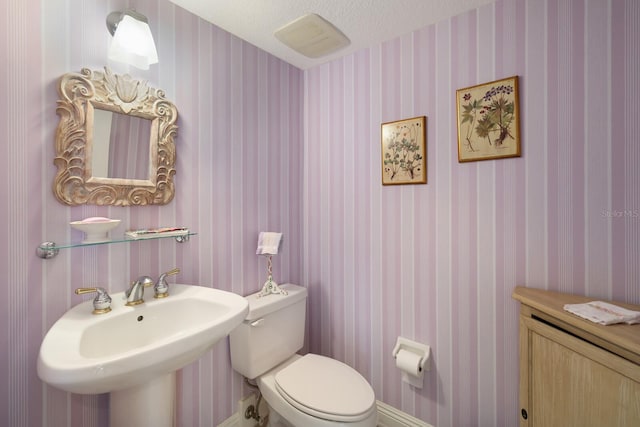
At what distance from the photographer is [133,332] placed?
1.07 meters

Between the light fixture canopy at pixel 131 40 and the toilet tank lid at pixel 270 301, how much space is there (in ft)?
3.94

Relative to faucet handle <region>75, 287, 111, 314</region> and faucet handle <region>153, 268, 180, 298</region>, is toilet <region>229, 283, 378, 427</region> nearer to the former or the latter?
faucet handle <region>153, 268, 180, 298</region>

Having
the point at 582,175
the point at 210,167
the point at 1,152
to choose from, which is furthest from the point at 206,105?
the point at 582,175

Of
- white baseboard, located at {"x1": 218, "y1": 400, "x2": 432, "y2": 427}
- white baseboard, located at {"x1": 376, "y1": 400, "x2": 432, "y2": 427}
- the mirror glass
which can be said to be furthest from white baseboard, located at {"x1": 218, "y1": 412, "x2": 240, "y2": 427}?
the mirror glass

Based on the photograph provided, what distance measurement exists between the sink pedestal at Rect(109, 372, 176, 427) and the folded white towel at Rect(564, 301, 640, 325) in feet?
4.80

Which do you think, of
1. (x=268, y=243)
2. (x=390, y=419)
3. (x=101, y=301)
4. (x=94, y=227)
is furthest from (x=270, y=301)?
(x=390, y=419)

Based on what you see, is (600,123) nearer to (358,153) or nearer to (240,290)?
(358,153)

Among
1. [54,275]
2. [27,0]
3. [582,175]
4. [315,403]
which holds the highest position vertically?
[27,0]

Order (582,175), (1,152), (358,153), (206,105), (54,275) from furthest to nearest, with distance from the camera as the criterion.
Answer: (358,153) < (206,105) < (582,175) < (54,275) < (1,152)

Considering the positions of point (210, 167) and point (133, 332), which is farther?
point (210, 167)

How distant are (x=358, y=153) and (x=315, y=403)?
1.35 metres

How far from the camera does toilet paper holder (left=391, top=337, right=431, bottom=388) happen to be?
4.62 ft

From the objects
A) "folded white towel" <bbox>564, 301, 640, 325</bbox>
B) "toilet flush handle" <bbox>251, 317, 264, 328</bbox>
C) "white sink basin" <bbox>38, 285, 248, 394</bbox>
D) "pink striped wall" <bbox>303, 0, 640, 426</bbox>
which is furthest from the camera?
"toilet flush handle" <bbox>251, 317, 264, 328</bbox>

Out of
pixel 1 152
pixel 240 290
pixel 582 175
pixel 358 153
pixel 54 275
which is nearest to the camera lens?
pixel 1 152
